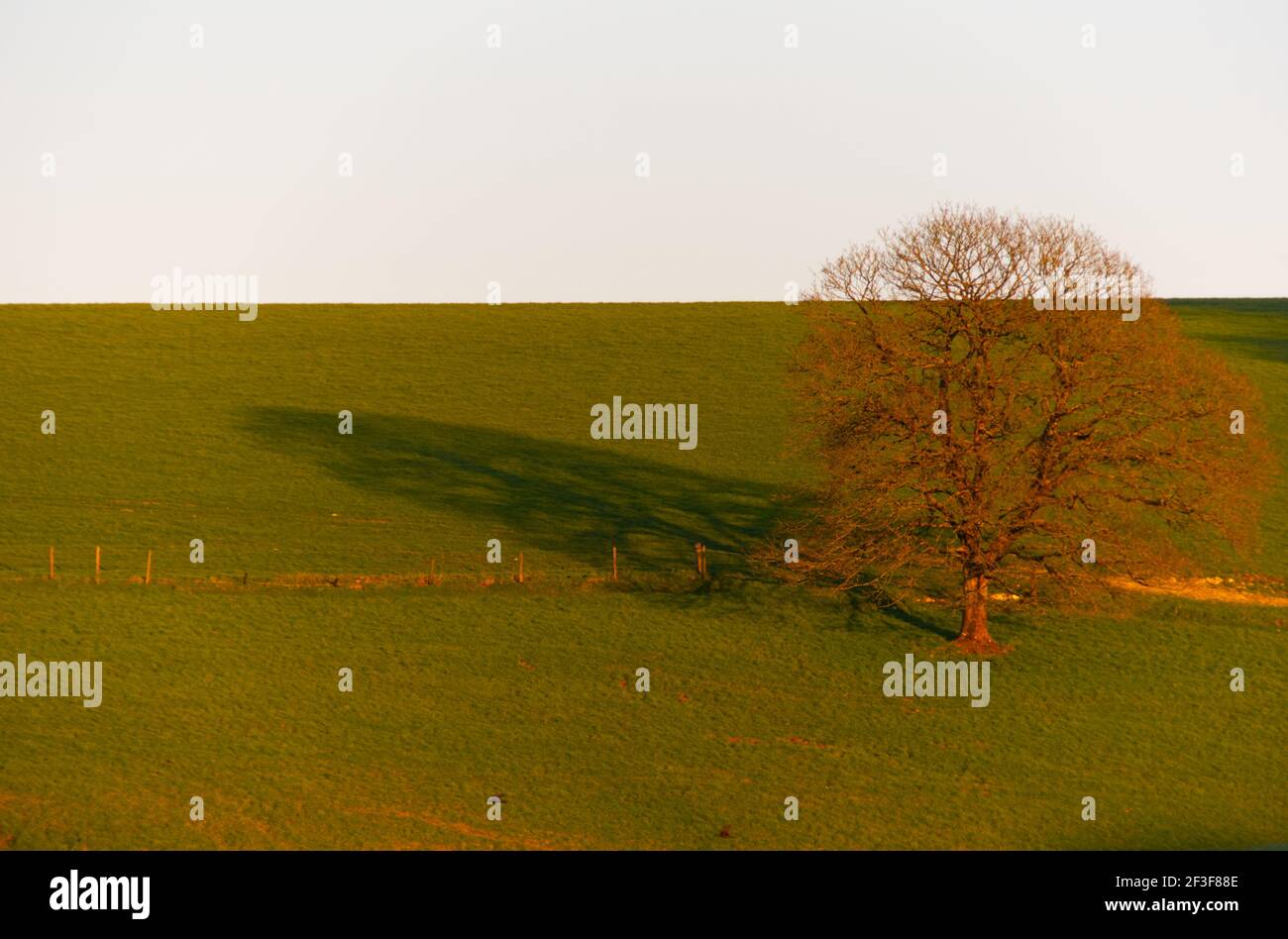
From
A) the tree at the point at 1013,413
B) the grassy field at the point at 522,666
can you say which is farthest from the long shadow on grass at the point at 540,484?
the tree at the point at 1013,413

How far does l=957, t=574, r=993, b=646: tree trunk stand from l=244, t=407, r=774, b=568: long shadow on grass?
9415mm

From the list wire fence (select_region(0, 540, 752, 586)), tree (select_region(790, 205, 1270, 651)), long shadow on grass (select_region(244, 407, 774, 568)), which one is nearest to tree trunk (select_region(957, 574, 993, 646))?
tree (select_region(790, 205, 1270, 651))

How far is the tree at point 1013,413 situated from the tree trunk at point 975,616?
59mm

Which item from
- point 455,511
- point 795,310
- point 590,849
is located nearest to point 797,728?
point 590,849

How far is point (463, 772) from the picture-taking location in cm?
3375

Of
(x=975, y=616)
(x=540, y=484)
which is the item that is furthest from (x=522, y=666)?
(x=540, y=484)

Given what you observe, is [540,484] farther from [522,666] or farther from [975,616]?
[975,616]

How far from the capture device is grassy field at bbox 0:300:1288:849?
31.8 m

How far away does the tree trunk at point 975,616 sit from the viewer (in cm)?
4291

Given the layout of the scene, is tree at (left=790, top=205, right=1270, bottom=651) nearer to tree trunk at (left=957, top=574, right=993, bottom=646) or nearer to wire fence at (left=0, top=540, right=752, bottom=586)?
tree trunk at (left=957, top=574, right=993, bottom=646)

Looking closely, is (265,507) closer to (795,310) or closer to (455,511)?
(455,511)

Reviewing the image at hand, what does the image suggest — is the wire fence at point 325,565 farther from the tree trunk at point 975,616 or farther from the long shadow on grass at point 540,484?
the tree trunk at point 975,616

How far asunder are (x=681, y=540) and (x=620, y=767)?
62.3 feet

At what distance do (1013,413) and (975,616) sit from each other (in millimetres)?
6798
